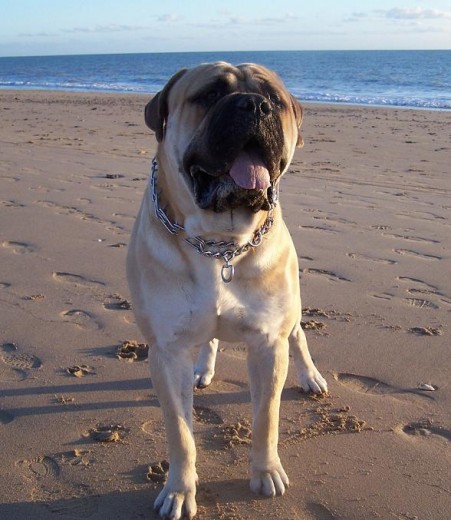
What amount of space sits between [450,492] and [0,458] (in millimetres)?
1795

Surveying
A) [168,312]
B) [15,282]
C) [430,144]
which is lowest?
[430,144]

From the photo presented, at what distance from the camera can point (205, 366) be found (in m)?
3.67

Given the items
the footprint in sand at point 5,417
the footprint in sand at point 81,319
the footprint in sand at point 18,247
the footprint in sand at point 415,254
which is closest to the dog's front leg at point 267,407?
the footprint in sand at point 5,417

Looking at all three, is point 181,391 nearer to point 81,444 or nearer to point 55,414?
point 81,444

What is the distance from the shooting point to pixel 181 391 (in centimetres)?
282

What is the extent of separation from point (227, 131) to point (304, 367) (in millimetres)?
1493

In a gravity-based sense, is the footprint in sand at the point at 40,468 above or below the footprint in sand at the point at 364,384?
above

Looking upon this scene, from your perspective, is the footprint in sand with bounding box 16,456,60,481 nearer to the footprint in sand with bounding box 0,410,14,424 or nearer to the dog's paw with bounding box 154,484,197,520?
the footprint in sand with bounding box 0,410,14,424

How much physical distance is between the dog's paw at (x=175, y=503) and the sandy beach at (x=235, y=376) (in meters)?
0.06

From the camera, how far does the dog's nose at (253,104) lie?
8.36 feet

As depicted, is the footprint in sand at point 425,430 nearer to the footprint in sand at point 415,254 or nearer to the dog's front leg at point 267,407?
the dog's front leg at point 267,407

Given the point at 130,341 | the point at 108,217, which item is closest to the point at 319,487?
the point at 130,341

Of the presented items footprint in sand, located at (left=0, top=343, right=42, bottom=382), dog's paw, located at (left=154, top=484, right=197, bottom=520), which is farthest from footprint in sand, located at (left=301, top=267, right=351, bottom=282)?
dog's paw, located at (left=154, top=484, right=197, bottom=520)

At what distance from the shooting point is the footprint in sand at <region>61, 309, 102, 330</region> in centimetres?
415
